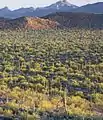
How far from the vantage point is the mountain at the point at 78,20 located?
286 feet

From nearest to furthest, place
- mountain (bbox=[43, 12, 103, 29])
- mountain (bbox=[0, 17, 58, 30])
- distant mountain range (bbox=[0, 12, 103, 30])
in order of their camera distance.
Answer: mountain (bbox=[0, 17, 58, 30]) < distant mountain range (bbox=[0, 12, 103, 30]) < mountain (bbox=[43, 12, 103, 29])

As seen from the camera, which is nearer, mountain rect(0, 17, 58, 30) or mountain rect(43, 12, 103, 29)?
mountain rect(0, 17, 58, 30)

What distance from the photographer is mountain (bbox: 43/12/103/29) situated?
286 ft

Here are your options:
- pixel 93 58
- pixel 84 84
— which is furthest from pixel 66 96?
pixel 93 58

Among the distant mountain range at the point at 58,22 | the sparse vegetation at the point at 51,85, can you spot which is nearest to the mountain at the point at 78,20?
the distant mountain range at the point at 58,22

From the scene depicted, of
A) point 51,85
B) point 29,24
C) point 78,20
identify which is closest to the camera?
point 51,85

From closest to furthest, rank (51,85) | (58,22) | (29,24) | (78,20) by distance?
(51,85) < (29,24) < (58,22) < (78,20)

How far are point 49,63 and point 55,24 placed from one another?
184 ft

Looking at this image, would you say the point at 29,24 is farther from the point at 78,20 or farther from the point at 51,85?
the point at 51,85

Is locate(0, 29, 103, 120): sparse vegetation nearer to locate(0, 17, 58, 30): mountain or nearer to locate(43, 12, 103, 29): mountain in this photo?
locate(0, 17, 58, 30): mountain

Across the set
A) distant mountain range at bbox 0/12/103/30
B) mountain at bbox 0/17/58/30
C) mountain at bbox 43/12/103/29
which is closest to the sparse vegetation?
mountain at bbox 0/17/58/30

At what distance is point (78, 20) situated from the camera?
9100 cm

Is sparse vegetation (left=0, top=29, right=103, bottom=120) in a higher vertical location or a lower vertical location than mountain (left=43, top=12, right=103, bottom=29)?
higher

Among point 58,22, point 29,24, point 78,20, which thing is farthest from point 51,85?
point 78,20
